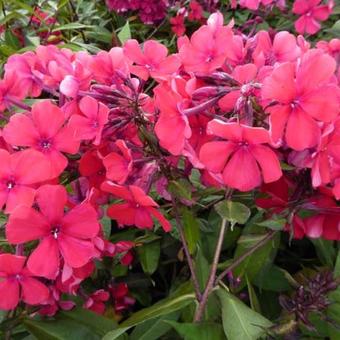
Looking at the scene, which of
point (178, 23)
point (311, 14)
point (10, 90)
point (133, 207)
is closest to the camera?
point (133, 207)

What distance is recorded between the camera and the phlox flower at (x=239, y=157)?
729 mm

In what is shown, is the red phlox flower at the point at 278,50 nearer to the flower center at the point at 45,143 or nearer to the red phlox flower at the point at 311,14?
the flower center at the point at 45,143

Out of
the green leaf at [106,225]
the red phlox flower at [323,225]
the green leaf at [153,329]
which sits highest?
the red phlox flower at [323,225]

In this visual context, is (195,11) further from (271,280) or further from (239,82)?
(239,82)

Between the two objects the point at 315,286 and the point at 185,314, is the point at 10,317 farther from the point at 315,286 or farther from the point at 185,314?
the point at 315,286

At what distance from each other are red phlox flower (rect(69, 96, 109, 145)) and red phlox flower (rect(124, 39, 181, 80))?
0.15 m

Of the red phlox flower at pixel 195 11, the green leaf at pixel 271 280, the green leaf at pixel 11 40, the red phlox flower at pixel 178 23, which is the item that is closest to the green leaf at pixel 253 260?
the green leaf at pixel 271 280

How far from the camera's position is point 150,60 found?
97 cm

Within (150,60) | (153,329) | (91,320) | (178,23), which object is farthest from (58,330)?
(178,23)

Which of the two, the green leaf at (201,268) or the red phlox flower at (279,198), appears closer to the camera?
the red phlox flower at (279,198)

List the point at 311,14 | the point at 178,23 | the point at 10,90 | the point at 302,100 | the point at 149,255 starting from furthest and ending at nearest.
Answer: the point at 178,23
the point at 311,14
the point at 149,255
the point at 10,90
the point at 302,100

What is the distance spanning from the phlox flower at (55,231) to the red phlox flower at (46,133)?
52mm

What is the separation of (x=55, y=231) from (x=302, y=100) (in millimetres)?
376

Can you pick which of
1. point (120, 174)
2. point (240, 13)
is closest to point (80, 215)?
point (120, 174)
